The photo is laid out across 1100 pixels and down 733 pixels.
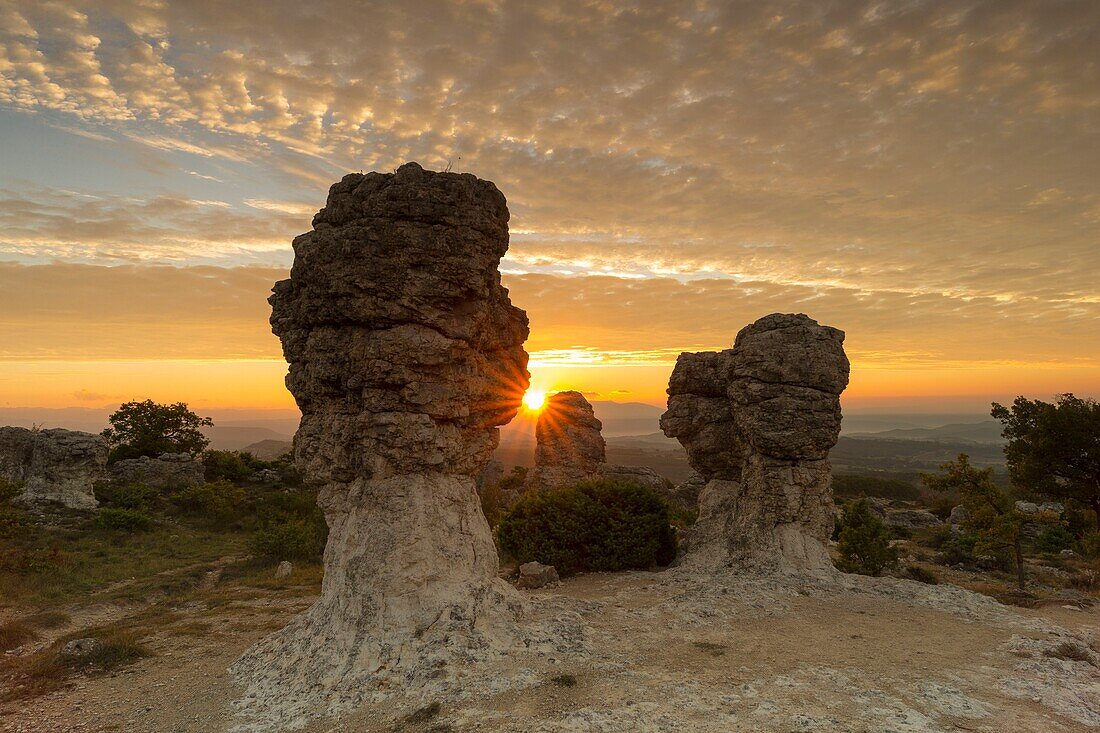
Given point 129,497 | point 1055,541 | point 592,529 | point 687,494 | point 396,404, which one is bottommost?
point 1055,541

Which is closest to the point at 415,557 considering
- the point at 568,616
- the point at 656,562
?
the point at 568,616

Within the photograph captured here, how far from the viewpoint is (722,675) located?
1241 centimetres

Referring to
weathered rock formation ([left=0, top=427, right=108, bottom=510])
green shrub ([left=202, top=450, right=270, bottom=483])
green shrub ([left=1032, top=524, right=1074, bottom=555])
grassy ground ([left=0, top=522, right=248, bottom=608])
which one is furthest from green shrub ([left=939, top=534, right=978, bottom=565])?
green shrub ([left=202, top=450, right=270, bottom=483])

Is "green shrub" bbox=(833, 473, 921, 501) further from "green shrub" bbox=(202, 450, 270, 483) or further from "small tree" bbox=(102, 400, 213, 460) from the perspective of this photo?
"small tree" bbox=(102, 400, 213, 460)

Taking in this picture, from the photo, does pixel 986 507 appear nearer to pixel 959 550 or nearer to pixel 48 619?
pixel 959 550

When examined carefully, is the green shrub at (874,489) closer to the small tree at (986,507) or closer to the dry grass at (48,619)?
the small tree at (986,507)

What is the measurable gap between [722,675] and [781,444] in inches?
407

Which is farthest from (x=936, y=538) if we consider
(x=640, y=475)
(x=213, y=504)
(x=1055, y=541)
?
(x=213, y=504)

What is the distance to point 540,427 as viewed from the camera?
1622 inches

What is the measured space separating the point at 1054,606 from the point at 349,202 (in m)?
25.4

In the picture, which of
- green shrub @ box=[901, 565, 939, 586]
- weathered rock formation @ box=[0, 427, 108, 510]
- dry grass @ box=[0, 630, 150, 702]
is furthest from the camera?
weathered rock formation @ box=[0, 427, 108, 510]

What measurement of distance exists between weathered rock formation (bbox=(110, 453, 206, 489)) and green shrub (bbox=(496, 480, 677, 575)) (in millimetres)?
32538

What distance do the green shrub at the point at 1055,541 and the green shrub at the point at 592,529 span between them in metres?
24.0

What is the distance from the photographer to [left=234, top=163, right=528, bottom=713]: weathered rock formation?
44.8 ft
